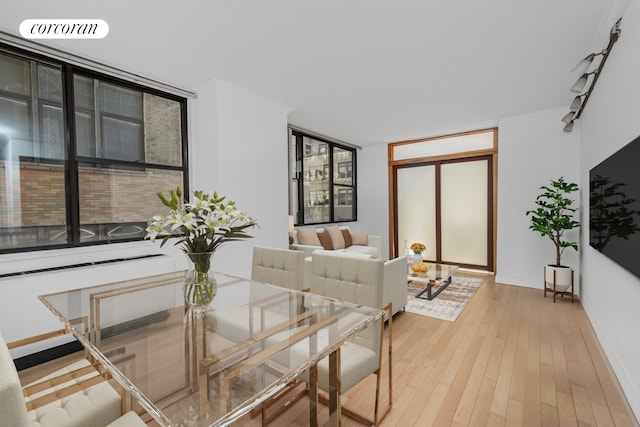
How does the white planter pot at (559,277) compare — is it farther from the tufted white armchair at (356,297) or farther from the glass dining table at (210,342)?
the glass dining table at (210,342)

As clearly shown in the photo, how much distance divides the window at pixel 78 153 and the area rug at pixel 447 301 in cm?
321

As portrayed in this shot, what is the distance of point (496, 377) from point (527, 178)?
3425mm

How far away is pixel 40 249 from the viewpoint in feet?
8.32

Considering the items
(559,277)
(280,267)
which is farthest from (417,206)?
(280,267)

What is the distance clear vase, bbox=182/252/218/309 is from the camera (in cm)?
147

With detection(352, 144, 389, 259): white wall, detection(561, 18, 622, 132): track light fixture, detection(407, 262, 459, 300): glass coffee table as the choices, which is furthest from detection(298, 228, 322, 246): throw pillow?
detection(561, 18, 622, 132): track light fixture

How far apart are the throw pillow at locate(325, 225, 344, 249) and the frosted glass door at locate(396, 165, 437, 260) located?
1371 mm

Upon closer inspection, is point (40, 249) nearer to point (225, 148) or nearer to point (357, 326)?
point (225, 148)

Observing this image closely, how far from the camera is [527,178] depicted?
4.46 metres

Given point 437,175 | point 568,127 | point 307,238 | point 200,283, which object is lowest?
point 307,238

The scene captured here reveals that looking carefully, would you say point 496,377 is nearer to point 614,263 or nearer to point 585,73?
point 614,263

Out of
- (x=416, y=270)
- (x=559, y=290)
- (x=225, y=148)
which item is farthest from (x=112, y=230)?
(x=559, y=290)

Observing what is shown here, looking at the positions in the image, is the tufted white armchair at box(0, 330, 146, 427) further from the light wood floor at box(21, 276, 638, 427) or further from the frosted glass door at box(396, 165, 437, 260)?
the frosted glass door at box(396, 165, 437, 260)

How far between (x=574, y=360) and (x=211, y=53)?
160 inches
